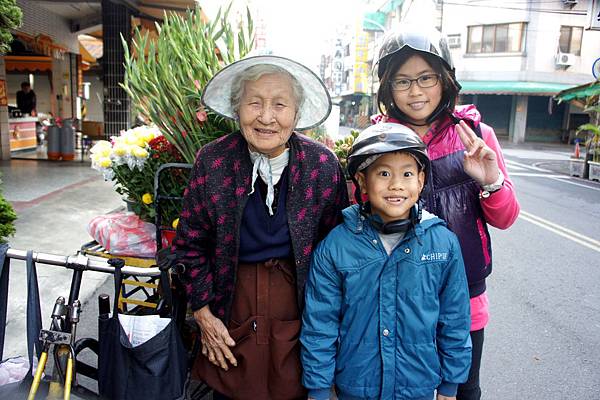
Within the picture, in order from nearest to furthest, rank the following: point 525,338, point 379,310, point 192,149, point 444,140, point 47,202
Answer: point 379,310
point 444,140
point 192,149
point 525,338
point 47,202

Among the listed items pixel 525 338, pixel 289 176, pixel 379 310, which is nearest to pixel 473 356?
pixel 379 310

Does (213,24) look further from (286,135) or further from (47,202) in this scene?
(47,202)

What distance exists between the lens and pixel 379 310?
1.79m

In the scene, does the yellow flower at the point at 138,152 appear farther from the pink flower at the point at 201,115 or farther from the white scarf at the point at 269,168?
the white scarf at the point at 269,168

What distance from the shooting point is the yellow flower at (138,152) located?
102 inches

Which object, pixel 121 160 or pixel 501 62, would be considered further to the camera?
pixel 501 62

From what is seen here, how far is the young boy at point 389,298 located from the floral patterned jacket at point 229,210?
0.13 meters

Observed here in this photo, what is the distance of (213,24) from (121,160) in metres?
0.88

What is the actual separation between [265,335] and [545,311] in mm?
3700

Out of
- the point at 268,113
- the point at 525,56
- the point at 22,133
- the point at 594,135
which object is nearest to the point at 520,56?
the point at 525,56

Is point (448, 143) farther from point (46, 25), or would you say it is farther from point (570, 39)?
point (570, 39)

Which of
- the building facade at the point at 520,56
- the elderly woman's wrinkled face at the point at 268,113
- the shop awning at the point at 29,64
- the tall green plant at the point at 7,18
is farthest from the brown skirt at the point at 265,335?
the building facade at the point at 520,56

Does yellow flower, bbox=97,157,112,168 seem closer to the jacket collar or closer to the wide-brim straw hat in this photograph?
Answer: the wide-brim straw hat

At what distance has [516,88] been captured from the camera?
2781 centimetres
